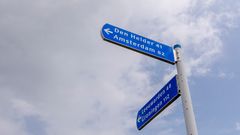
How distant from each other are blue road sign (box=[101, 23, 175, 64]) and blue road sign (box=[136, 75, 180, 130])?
0.53 m

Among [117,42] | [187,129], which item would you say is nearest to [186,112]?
[187,129]

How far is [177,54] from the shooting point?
5.99 meters

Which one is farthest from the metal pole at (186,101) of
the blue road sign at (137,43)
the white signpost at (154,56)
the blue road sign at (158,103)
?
the blue road sign at (137,43)

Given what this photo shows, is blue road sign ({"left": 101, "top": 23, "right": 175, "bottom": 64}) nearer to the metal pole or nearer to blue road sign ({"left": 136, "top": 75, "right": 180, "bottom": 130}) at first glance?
the metal pole

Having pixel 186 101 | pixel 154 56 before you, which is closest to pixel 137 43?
pixel 154 56

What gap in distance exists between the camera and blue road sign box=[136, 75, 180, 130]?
18.2 ft

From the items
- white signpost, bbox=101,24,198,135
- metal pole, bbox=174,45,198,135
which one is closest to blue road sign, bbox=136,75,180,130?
white signpost, bbox=101,24,198,135

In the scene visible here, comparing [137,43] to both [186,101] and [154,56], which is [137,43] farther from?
[186,101]

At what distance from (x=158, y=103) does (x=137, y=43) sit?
124 centimetres

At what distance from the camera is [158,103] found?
5793 mm

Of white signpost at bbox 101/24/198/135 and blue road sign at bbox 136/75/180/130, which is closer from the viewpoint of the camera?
white signpost at bbox 101/24/198/135

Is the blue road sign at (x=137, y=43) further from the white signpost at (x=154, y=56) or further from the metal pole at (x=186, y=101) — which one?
the metal pole at (x=186, y=101)

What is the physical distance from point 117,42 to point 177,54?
4.21 feet

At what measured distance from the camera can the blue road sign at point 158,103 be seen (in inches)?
219
